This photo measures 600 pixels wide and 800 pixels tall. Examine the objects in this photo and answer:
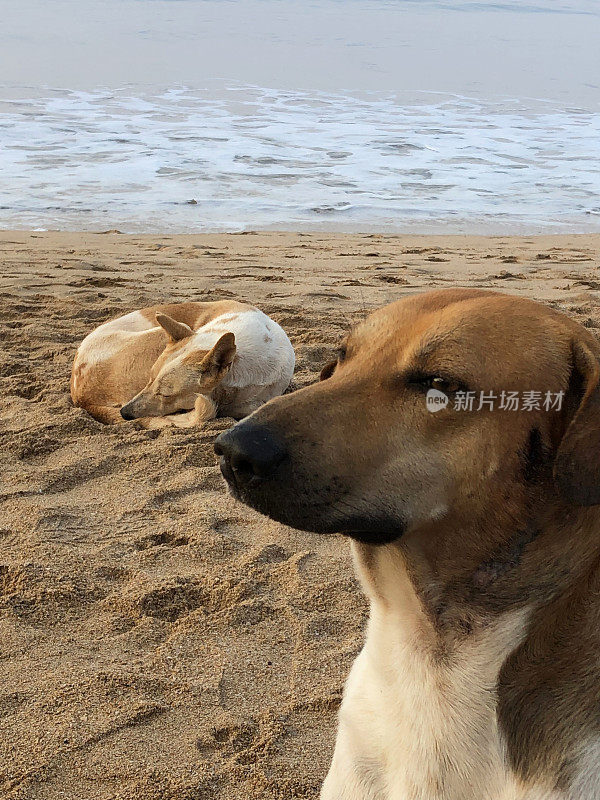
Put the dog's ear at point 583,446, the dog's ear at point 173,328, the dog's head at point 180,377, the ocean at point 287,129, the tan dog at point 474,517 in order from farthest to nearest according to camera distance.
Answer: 1. the ocean at point 287,129
2. the dog's ear at point 173,328
3. the dog's head at point 180,377
4. the tan dog at point 474,517
5. the dog's ear at point 583,446

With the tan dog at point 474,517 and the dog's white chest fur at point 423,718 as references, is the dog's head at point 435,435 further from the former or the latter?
the dog's white chest fur at point 423,718

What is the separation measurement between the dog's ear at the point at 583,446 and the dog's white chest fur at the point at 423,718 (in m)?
0.36

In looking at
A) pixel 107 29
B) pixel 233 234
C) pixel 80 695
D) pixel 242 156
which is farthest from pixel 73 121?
pixel 107 29

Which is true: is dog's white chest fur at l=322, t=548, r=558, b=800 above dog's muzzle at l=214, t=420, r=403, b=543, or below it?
below

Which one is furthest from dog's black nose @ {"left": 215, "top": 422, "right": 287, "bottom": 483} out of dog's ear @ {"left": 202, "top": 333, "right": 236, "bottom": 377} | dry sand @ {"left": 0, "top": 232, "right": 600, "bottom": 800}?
dog's ear @ {"left": 202, "top": 333, "right": 236, "bottom": 377}

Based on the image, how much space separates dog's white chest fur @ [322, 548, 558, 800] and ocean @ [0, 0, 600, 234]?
11005mm

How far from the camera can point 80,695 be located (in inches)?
130

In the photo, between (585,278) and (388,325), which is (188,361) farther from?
(585,278)

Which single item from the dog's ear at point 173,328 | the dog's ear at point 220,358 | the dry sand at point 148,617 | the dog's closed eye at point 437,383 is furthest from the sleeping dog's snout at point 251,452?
the dog's ear at point 173,328

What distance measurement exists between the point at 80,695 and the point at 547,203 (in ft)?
45.3

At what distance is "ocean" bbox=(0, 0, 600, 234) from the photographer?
46.2 feet

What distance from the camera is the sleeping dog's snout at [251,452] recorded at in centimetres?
206

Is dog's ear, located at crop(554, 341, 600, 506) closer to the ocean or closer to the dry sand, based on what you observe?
the dry sand

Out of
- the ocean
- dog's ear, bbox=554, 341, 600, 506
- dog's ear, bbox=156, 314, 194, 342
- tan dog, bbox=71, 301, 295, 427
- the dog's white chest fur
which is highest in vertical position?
dog's ear, bbox=554, 341, 600, 506
